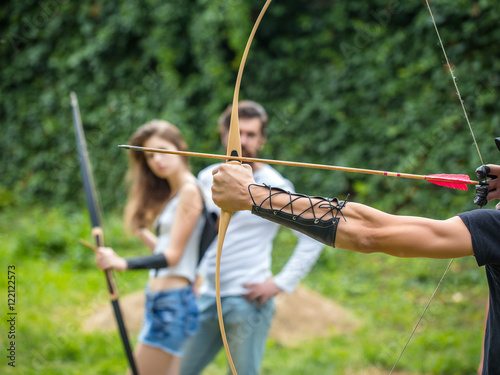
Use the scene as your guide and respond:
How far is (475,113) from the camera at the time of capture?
447 centimetres

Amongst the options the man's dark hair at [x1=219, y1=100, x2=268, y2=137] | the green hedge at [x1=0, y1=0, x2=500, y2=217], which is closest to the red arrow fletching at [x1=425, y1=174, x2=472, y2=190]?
the man's dark hair at [x1=219, y1=100, x2=268, y2=137]

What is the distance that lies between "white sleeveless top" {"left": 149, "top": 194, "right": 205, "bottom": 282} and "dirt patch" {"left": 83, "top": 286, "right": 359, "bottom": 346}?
66.7 inches

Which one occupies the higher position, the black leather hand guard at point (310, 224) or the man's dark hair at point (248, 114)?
the man's dark hair at point (248, 114)

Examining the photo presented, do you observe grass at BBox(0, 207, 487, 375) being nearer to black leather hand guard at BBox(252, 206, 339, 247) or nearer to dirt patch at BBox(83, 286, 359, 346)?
dirt patch at BBox(83, 286, 359, 346)

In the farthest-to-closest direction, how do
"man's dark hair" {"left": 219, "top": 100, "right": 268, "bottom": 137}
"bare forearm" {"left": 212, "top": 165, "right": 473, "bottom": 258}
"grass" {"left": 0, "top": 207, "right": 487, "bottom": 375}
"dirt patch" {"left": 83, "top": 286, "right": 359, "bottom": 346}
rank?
"dirt patch" {"left": 83, "top": 286, "right": 359, "bottom": 346} → "grass" {"left": 0, "top": 207, "right": 487, "bottom": 375} → "man's dark hair" {"left": 219, "top": 100, "right": 268, "bottom": 137} → "bare forearm" {"left": 212, "top": 165, "right": 473, "bottom": 258}

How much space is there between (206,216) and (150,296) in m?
0.42

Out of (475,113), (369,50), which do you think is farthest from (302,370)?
(369,50)

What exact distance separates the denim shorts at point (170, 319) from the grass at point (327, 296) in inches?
44.7

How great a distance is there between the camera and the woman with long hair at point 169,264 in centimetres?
210

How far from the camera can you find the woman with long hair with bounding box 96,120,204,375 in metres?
2.10

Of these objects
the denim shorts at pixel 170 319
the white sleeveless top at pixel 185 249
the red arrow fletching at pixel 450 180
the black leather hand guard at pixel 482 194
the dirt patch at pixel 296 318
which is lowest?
the dirt patch at pixel 296 318

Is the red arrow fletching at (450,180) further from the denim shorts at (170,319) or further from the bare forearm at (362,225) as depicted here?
the denim shorts at (170,319)

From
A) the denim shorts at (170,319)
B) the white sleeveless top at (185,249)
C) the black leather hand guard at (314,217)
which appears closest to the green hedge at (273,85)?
the white sleeveless top at (185,249)

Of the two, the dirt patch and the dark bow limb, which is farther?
the dirt patch
